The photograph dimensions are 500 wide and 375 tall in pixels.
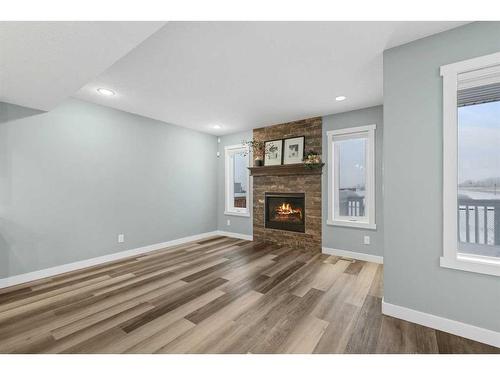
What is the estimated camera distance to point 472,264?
166 centimetres

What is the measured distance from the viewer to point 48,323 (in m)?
1.91

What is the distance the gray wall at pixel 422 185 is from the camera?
167 cm

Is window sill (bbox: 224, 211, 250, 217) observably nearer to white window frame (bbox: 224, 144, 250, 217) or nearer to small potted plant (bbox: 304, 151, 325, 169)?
white window frame (bbox: 224, 144, 250, 217)

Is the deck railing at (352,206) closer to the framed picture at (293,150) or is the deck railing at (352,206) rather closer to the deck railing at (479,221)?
the framed picture at (293,150)

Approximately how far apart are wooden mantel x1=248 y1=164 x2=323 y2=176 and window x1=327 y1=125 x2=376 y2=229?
1.24ft

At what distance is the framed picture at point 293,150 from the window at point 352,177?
0.54 m

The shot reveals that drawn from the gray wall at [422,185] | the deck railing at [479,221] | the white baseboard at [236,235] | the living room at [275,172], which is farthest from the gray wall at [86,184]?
the deck railing at [479,221]

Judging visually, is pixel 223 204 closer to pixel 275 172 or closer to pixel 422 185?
pixel 275 172

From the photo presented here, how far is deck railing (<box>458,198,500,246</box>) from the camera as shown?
1.86 meters
